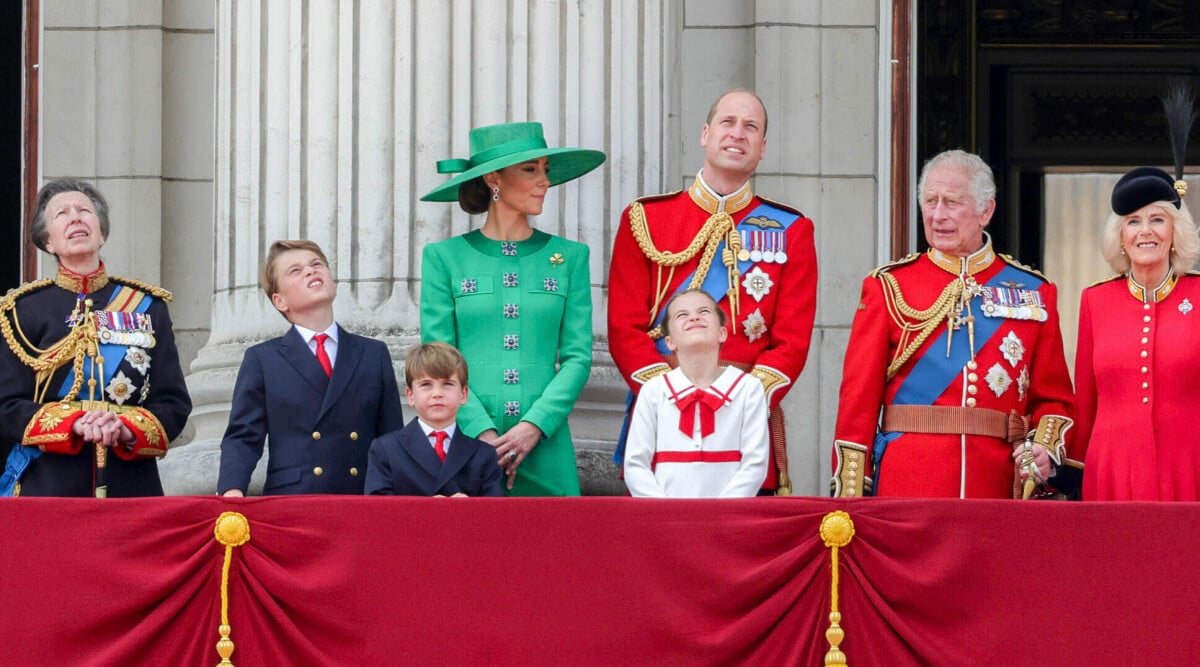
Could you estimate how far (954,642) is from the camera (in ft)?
19.4

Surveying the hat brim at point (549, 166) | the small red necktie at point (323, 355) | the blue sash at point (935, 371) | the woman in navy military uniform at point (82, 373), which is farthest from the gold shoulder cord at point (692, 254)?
the woman in navy military uniform at point (82, 373)

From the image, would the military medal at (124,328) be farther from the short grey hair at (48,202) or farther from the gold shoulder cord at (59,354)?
the short grey hair at (48,202)

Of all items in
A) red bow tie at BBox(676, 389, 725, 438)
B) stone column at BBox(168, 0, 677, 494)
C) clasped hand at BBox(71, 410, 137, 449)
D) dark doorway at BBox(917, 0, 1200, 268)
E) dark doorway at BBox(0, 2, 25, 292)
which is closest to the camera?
red bow tie at BBox(676, 389, 725, 438)

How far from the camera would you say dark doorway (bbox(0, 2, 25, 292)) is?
1033 cm

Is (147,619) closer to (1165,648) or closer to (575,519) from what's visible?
(575,519)

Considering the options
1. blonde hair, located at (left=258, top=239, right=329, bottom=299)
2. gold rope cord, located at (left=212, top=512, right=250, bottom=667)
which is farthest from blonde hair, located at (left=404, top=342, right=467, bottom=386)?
gold rope cord, located at (left=212, top=512, right=250, bottom=667)

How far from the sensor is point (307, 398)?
266 inches

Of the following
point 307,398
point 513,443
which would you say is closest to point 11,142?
point 307,398

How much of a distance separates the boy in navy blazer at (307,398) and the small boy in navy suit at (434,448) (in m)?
0.20

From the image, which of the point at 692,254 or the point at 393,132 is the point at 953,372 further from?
the point at 393,132

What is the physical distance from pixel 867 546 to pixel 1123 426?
1.06 metres

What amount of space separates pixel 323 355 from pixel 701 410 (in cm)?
114

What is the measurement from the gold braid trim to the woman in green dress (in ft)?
2.95

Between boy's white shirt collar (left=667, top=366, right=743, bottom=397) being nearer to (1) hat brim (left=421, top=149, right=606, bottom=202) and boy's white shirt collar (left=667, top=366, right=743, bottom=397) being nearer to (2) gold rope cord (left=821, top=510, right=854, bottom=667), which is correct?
(2) gold rope cord (left=821, top=510, right=854, bottom=667)
